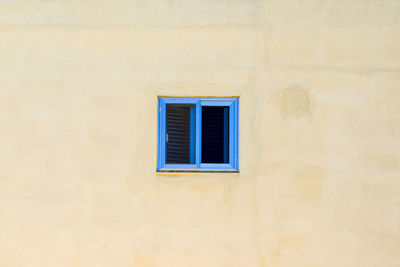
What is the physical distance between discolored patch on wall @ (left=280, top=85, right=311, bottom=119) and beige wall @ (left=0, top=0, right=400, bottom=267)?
0.01m

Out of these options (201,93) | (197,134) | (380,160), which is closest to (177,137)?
(197,134)

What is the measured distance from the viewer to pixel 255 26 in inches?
176

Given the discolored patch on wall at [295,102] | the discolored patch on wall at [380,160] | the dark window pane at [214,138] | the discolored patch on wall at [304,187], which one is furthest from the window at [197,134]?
the discolored patch on wall at [380,160]

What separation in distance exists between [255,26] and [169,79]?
1.01m

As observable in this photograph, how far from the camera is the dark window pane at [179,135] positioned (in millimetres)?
4531

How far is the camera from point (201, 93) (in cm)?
443

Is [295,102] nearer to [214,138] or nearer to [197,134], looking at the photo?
[214,138]

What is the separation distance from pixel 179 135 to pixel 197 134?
0.21 meters

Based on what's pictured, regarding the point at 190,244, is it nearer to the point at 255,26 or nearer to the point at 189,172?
the point at 189,172

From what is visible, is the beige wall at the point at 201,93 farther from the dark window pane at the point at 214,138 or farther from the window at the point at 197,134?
the dark window pane at the point at 214,138

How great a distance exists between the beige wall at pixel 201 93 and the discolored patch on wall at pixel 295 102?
0.01 m

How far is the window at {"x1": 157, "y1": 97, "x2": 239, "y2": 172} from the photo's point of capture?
445 centimetres

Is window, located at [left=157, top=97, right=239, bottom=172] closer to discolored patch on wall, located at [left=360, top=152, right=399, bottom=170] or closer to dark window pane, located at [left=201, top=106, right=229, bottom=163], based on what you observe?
dark window pane, located at [left=201, top=106, right=229, bottom=163]

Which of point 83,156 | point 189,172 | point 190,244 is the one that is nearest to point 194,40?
point 189,172
